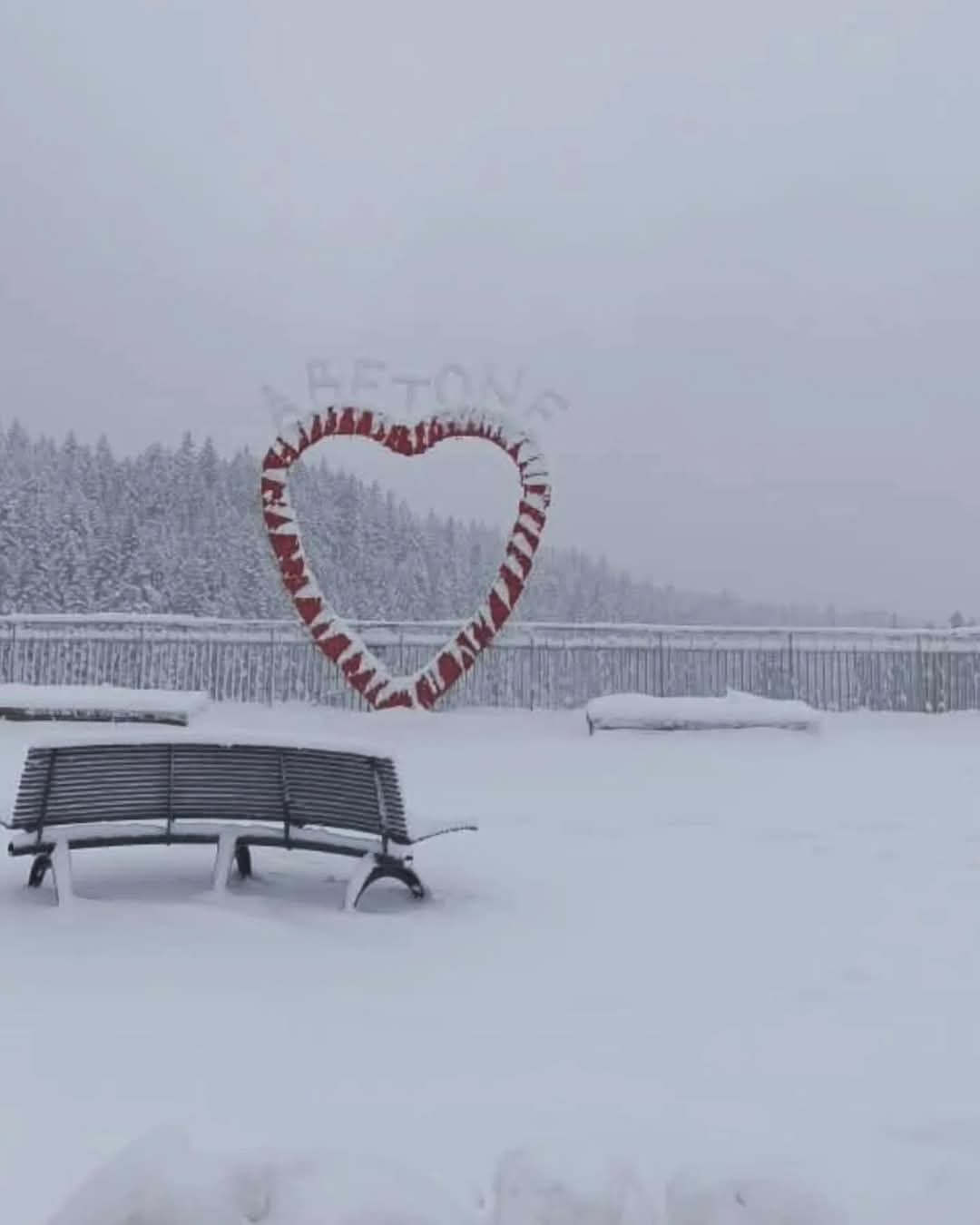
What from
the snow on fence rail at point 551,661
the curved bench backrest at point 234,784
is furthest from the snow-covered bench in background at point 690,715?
the curved bench backrest at point 234,784

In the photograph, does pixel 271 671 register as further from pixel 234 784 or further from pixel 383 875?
pixel 383 875

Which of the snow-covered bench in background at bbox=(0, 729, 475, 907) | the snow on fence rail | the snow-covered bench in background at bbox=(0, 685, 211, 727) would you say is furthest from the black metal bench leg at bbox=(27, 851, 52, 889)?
the snow on fence rail

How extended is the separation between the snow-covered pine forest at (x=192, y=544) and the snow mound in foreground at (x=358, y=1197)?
133 ft

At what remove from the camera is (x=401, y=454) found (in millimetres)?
16438

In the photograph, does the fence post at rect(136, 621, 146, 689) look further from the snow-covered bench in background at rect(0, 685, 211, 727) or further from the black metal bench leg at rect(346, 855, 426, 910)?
the black metal bench leg at rect(346, 855, 426, 910)

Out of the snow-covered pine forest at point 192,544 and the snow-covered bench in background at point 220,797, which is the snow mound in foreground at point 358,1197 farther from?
the snow-covered pine forest at point 192,544

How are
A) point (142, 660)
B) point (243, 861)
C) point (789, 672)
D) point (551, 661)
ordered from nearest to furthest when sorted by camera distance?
point (243, 861), point (551, 661), point (142, 660), point (789, 672)

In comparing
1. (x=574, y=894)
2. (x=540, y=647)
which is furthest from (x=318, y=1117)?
(x=540, y=647)

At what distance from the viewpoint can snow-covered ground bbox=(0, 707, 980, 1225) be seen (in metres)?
2.75

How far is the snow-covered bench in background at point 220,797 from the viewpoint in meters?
6.57

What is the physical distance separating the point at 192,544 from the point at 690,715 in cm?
4264

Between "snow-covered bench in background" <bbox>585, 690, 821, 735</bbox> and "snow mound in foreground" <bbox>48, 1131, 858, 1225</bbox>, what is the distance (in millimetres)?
13030

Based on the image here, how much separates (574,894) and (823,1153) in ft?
11.8

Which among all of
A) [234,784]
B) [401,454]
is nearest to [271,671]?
[401,454]
